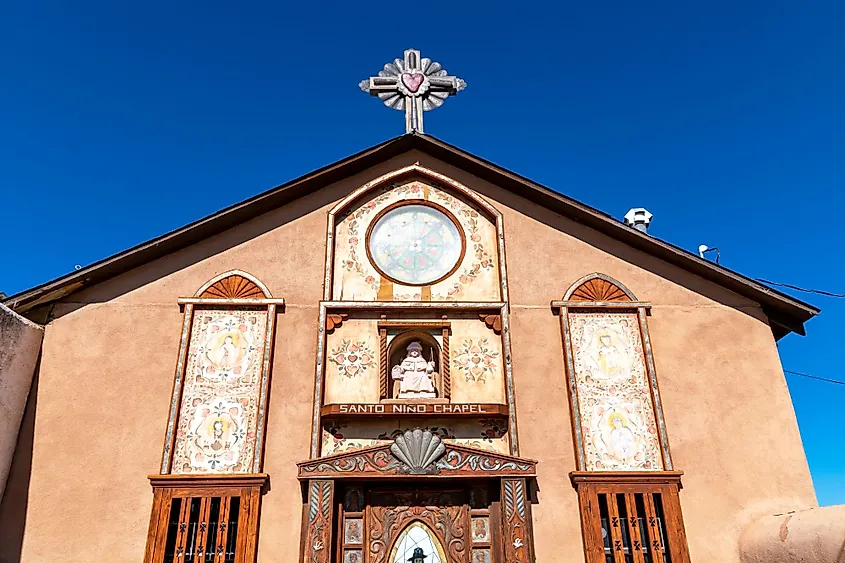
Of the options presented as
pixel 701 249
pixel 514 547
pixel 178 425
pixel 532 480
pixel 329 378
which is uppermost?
pixel 701 249

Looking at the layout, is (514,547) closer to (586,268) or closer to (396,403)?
(396,403)

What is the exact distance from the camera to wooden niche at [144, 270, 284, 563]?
9562 millimetres

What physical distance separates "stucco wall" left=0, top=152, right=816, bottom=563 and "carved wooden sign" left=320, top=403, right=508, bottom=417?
511 millimetres

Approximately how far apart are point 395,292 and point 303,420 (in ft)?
8.57

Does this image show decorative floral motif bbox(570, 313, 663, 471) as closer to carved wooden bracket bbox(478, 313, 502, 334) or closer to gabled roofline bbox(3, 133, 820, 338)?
carved wooden bracket bbox(478, 313, 502, 334)

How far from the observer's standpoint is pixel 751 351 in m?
11.4

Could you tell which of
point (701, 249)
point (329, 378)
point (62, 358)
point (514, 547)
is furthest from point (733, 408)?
point (62, 358)

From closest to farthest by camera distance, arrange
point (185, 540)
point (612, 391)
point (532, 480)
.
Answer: point (185, 540) < point (532, 480) < point (612, 391)

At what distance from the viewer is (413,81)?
13469 mm

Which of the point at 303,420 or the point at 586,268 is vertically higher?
the point at 586,268

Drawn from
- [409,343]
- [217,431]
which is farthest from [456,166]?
[217,431]

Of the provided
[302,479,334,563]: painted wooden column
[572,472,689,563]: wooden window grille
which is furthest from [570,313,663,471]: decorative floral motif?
[302,479,334,563]: painted wooden column

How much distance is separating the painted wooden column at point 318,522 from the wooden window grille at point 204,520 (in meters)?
0.72

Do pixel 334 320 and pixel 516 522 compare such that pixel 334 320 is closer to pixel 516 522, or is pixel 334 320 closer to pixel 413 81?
pixel 516 522
